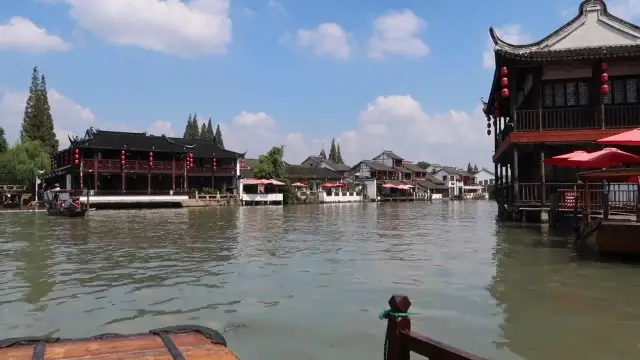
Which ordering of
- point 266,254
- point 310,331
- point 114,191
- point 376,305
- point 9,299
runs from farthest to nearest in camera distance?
point 114,191
point 266,254
point 9,299
point 376,305
point 310,331

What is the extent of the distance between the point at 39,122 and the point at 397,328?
58.7 metres

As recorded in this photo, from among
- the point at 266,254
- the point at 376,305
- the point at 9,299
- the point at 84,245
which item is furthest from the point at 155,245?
the point at 376,305

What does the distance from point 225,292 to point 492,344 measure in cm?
371

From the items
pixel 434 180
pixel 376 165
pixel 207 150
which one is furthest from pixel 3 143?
pixel 434 180

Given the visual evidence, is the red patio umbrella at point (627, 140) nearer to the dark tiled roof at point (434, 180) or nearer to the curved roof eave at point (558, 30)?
the curved roof eave at point (558, 30)

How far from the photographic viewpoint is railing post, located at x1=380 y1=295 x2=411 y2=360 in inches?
109

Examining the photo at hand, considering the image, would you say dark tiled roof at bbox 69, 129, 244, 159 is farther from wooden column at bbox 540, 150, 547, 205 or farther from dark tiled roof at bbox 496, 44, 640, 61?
wooden column at bbox 540, 150, 547, 205

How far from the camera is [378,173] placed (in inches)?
2714

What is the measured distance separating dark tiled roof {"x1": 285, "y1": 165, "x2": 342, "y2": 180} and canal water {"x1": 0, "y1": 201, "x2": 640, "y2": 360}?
4842 centimetres

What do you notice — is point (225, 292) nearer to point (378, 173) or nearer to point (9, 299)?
point (9, 299)

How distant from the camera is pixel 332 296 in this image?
21.9ft

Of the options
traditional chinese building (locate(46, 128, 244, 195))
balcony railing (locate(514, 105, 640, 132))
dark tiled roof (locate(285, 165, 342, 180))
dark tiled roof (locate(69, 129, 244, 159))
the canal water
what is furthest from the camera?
dark tiled roof (locate(285, 165, 342, 180))

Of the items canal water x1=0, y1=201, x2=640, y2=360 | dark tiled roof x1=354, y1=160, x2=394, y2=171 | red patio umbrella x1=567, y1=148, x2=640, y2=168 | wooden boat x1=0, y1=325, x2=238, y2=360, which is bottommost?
canal water x1=0, y1=201, x2=640, y2=360

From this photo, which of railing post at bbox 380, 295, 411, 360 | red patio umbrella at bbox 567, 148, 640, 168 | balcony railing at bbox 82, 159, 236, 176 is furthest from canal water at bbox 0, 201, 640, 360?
balcony railing at bbox 82, 159, 236, 176
